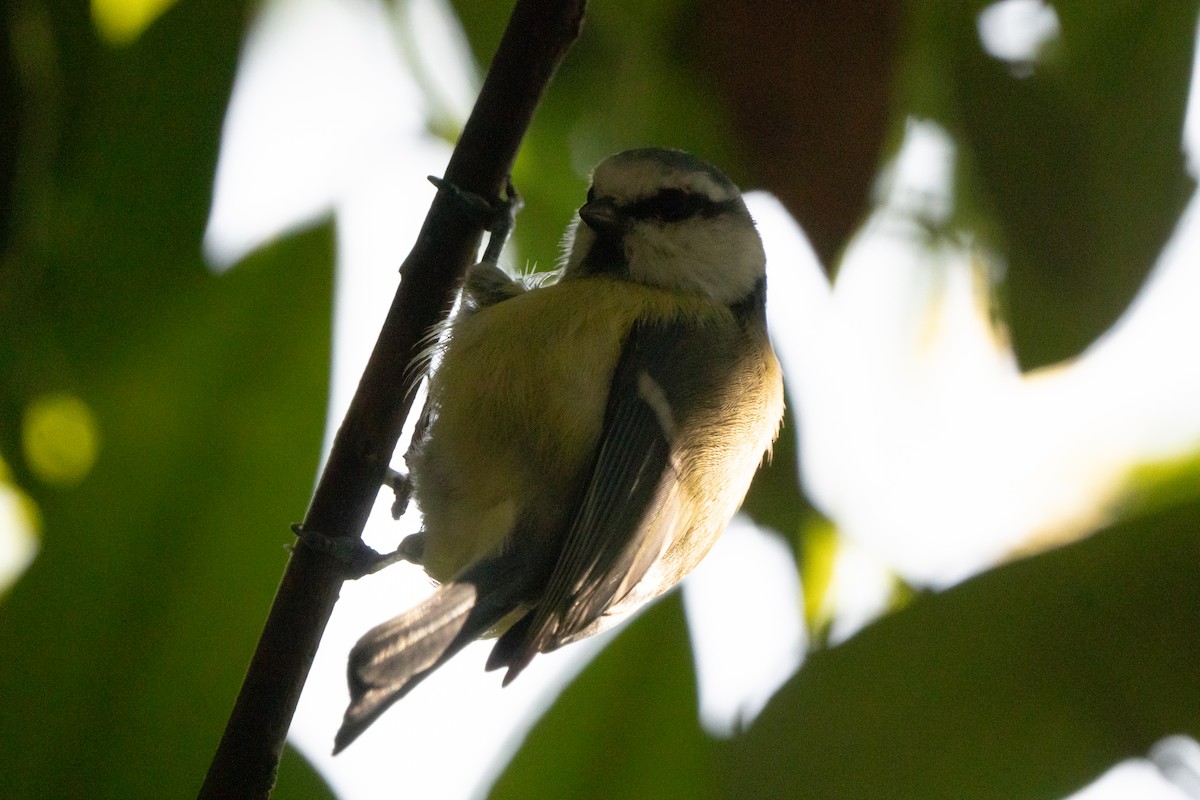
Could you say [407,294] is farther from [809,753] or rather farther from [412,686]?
[809,753]

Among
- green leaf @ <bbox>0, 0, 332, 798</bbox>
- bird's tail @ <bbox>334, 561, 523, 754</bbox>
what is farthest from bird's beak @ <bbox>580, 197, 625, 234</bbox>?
bird's tail @ <bbox>334, 561, 523, 754</bbox>

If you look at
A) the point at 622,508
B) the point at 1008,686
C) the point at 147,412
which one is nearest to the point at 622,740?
the point at 622,508

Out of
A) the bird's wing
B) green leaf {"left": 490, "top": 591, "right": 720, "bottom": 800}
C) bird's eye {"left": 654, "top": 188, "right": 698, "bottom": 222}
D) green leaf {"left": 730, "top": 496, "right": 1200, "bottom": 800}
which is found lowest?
green leaf {"left": 490, "top": 591, "right": 720, "bottom": 800}

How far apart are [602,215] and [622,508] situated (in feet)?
1.11

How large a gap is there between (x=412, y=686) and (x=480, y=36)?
1.97 feet

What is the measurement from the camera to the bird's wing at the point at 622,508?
816mm

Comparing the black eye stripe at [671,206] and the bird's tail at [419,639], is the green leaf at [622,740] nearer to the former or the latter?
the bird's tail at [419,639]

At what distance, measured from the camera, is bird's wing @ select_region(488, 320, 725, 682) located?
816 millimetres

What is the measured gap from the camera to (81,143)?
33.7 inches

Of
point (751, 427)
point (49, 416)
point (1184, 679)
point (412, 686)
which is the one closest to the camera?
point (412, 686)

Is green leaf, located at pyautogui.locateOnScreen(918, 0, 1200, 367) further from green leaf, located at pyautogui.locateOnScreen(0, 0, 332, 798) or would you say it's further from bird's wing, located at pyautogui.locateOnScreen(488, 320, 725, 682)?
green leaf, located at pyautogui.locateOnScreen(0, 0, 332, 798)

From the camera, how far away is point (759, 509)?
96 centimetres

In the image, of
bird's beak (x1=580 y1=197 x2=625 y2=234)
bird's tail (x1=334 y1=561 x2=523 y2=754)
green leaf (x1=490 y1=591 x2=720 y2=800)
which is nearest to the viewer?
bird's tail (x1=334 y1=561 x2=523 y2=754)

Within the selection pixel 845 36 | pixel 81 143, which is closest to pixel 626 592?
pixel 845 36
